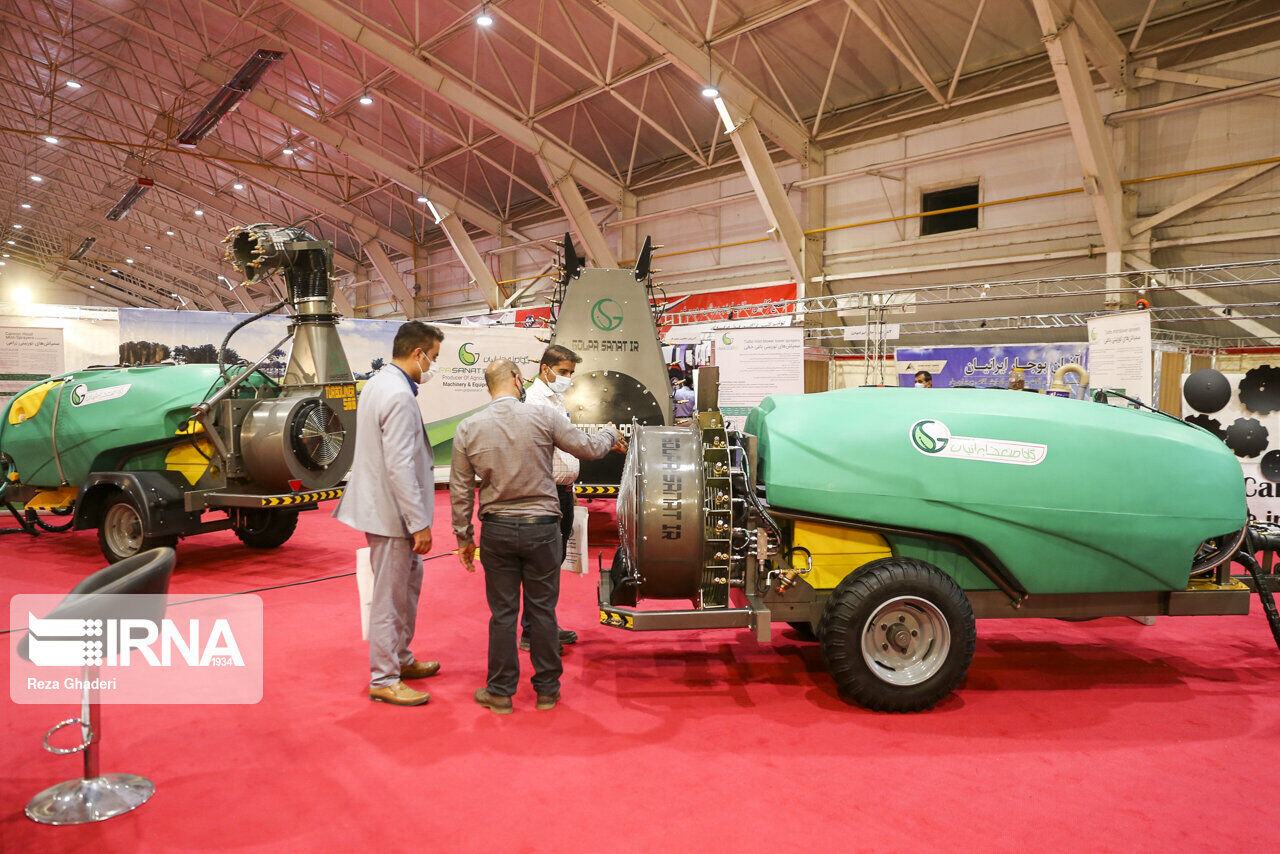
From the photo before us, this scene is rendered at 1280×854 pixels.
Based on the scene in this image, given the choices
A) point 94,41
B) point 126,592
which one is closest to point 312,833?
point 126,592

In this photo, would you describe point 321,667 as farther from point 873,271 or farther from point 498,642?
point 873,271

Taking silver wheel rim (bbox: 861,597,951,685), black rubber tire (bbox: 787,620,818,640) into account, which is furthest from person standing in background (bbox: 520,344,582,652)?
silver wheel rim (bbox: 861,597,951,685)

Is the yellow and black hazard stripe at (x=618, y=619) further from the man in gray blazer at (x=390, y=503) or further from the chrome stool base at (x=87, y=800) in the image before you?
the chrome stool base at (x=87, y=800)

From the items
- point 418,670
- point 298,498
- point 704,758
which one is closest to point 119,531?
point 298,498

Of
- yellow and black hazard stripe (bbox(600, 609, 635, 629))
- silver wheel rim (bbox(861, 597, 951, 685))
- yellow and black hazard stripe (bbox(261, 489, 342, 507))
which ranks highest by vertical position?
yellow and black hazard stripe (bbox(261, 489, 342, 507))

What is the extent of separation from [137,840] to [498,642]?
148 centimetres

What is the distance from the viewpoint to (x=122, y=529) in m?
6.07

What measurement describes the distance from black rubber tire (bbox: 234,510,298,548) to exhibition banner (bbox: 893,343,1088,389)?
820 centimetres

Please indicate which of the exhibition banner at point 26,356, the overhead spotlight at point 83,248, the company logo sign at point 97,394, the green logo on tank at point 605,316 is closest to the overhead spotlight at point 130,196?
the overhead spotlight at point 83,248

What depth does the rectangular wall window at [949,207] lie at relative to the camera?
1234 centimetres

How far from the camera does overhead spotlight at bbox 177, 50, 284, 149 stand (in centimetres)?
1529

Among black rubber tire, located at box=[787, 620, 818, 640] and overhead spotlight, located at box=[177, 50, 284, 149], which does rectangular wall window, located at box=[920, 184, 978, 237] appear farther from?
overhead spotlight, located at box=[177, 50, 284, 149]

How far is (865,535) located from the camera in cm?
365

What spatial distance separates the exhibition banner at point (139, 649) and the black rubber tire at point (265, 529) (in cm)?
161
